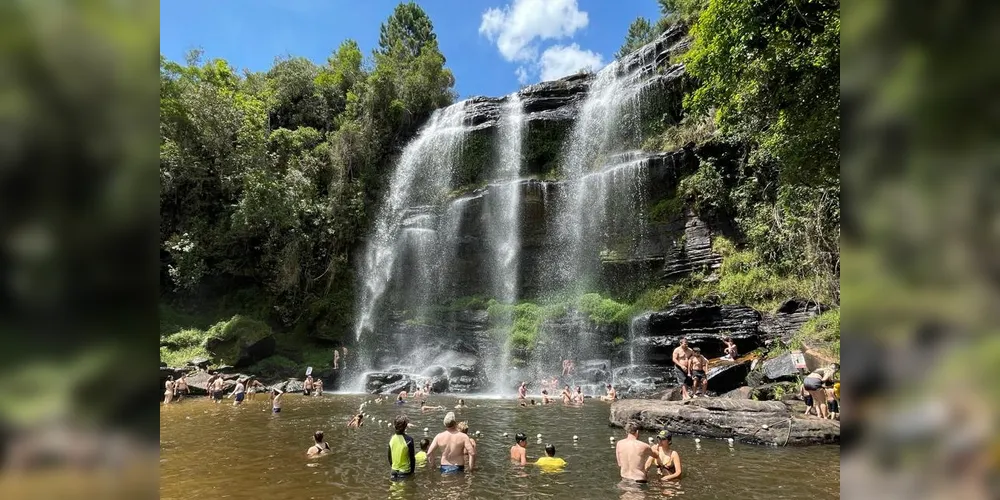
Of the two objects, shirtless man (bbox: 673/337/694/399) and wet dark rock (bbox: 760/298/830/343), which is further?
wet dark rock (bbox: 760/298/830/343)

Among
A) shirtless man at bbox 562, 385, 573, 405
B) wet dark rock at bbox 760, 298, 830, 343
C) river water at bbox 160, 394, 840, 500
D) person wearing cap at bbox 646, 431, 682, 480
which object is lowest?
shirtless man at bbox 562, 385, 573, 405

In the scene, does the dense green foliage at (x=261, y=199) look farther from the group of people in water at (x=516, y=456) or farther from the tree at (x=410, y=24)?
the tree at (x=410, y=24)

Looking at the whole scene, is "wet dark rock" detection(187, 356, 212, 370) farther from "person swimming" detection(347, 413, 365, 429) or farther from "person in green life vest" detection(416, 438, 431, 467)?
"person in green life vest" detection(416, 438, 431, 467)

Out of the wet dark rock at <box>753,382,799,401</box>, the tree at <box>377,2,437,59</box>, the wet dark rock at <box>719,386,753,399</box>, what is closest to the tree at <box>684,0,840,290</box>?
the wet dark rock at <box>753,382,799,401</box>

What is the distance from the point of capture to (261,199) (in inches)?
990

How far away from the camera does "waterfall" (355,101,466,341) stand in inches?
1040

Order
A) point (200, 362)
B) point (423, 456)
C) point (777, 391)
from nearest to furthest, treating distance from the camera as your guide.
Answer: point (423, 456)
point (777, 391)
point (200, 362)

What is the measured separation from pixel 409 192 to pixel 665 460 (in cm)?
2332

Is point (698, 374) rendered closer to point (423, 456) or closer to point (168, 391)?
point (423, 456)

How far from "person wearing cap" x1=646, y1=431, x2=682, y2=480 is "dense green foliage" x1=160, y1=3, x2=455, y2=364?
67.5 ft

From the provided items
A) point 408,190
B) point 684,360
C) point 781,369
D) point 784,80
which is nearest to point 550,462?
point 684,360

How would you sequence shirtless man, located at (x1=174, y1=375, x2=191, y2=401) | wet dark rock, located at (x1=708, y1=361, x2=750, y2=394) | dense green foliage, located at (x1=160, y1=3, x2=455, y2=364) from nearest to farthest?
wet dark rock, located at (x1=708, y1=361, x2=750, y2=394) → shirtless man, located at (x1=174, y1=375, x2=191, y2=401) → dense green foliage, located at (x1=160, y1=3, x2=455, y2=364)
